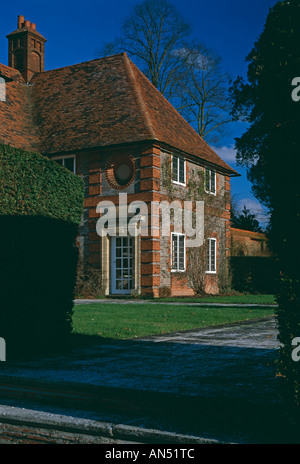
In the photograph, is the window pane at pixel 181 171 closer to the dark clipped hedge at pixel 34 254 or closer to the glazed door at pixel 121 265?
the glazed door at pixel 121 265

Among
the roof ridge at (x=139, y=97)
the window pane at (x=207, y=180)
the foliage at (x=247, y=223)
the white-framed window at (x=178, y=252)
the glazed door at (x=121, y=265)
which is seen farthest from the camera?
the foliage at (x=247, y=223)

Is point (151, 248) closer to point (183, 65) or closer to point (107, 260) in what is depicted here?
point (107, 260)

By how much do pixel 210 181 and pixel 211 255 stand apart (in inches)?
140

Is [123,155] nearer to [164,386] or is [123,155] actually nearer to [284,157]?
[164,386]

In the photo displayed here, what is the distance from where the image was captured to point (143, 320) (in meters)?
12.7

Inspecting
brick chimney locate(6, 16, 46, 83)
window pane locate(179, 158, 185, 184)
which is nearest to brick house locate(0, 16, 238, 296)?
window pane locate(179, 158, 185, 184)

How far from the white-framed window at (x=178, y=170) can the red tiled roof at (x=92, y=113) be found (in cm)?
52

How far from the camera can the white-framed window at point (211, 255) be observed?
2622 cm

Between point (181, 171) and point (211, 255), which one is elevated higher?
point (181, 171)

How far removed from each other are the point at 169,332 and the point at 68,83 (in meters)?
19.2

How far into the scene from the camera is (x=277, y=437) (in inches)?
184

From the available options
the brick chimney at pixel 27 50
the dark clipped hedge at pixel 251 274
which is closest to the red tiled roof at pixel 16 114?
the brick chimney at pixel 27 50

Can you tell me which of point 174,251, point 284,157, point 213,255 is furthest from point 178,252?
point 284,157
